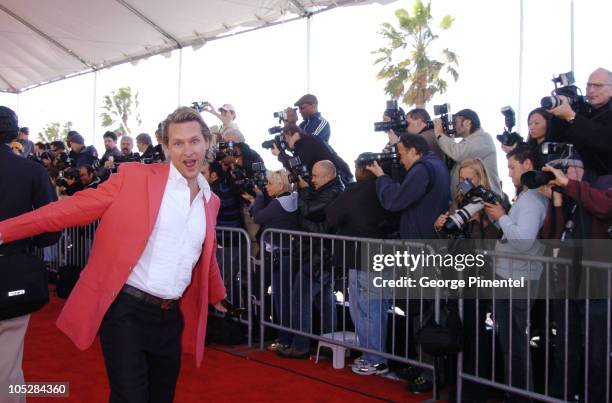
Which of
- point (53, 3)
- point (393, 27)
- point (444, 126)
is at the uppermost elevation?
point (393, 27)

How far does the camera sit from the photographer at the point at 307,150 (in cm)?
605

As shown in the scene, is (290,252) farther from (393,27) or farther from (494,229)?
(393,27)

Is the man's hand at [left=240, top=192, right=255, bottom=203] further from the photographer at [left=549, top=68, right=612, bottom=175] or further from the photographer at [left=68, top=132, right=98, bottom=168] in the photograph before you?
the photographer at [left=68, top=132, right=98, bottom=168]

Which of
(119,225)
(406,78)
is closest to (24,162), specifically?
(119,225)

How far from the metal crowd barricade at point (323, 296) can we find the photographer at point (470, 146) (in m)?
0.96

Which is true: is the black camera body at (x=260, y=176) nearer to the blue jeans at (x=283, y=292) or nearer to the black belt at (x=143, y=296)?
the blue jeans at (x=283, y=292)

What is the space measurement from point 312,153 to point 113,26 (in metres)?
6.54

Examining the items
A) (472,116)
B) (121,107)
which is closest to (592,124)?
(472,116)

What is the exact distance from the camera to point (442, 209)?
4859 mm

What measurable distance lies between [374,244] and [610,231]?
68.9 inches

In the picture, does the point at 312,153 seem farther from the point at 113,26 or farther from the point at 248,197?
the point at 113,26

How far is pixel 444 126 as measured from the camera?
5.21 m

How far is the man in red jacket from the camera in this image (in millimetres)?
2605

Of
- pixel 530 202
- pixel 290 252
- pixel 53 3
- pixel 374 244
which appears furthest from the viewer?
pixel 53 3
